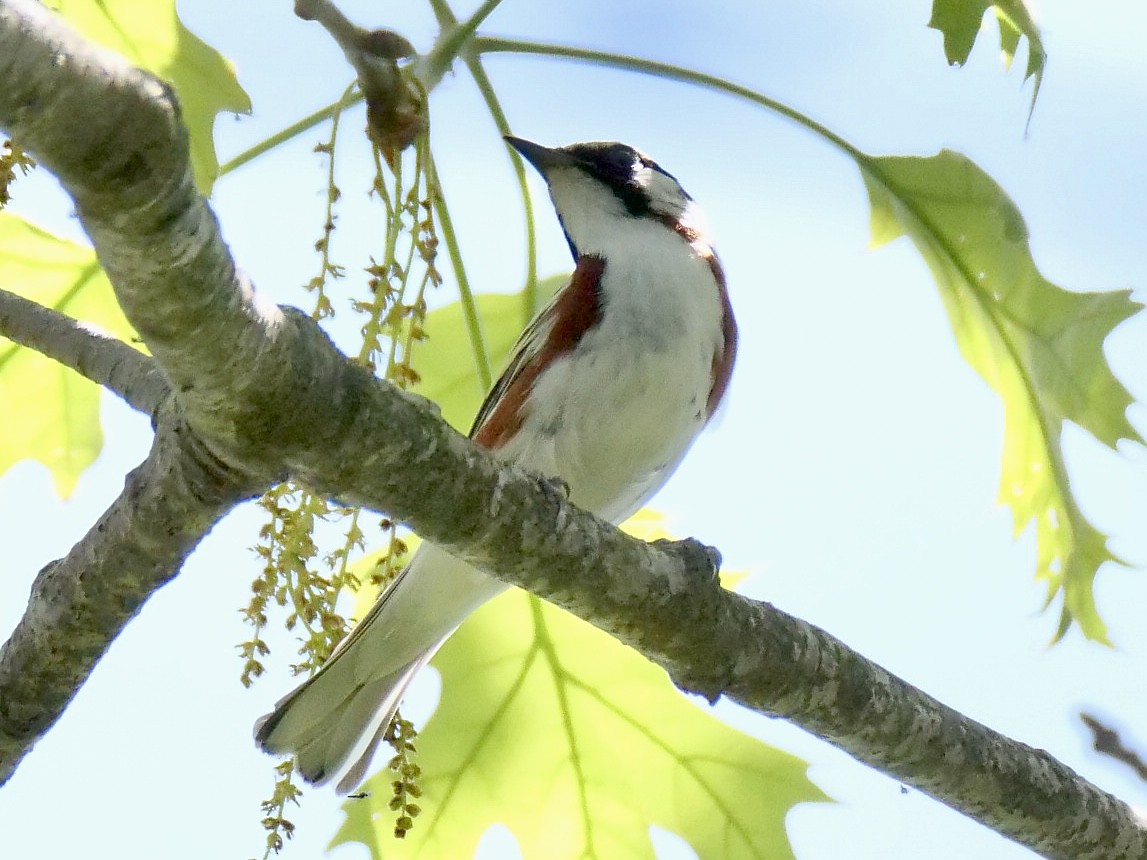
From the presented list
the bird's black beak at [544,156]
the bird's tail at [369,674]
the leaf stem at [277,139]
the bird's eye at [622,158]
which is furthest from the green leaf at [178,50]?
the bird's eye at [622,158]

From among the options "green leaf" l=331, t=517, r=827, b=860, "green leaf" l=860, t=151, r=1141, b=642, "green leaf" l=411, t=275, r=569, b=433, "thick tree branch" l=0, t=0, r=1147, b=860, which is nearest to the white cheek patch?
"green leaf" l=411, t=275, r=569, b=433

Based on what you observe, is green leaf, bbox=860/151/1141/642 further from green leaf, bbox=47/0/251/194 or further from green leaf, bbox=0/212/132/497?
green leaf, bbox=0/212/132/497

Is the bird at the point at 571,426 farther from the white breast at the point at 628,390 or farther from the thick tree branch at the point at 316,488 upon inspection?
the thick tree branch at the point at 316,488

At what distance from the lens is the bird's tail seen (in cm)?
261

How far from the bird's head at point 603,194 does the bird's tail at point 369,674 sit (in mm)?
785

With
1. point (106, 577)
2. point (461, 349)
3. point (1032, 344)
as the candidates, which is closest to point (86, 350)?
point (106, 577)

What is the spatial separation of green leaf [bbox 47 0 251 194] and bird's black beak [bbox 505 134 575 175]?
2.40 ft

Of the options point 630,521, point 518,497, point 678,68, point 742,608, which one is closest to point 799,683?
point 742,608

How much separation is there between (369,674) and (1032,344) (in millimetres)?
1454

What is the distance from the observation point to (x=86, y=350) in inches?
80.8

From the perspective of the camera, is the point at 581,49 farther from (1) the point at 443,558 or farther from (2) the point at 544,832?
(2) the point at 544,832

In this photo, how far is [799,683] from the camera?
85.4 inches

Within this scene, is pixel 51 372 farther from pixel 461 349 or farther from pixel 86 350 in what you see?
pixel 461 349

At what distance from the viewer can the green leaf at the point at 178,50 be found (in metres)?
2.31
